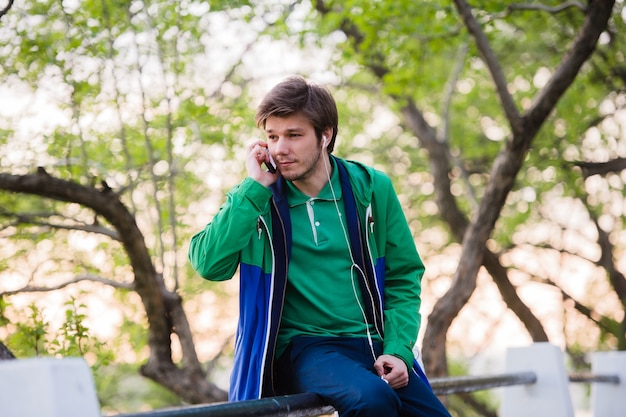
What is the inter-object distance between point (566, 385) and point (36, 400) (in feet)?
11.6

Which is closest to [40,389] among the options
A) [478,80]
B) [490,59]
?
[490,59]

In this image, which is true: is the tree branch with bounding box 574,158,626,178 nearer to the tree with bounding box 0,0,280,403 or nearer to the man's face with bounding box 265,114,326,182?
the tree with bounding box 0,0,280,403

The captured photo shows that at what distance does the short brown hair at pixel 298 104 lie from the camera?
2932mm

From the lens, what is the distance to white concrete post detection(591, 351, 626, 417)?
18.0 feet

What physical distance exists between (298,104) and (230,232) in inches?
23.0

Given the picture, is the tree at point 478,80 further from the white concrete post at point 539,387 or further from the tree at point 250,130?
the white concrete post at point 539,387

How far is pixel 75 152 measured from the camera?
6312mm

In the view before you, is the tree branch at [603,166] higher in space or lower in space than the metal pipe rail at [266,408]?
higher

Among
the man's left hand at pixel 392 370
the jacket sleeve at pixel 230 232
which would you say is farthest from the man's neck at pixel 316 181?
the man's left hand at pixel 392 370

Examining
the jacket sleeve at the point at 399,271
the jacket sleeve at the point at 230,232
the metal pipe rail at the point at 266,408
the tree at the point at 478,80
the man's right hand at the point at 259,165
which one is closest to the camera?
the metal pipe rail at the point at 266,408

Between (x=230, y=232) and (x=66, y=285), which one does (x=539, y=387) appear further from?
(x=66, y=285)

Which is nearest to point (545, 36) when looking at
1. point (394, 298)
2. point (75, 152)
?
point (75, 152)

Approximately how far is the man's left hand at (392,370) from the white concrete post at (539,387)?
210 cm

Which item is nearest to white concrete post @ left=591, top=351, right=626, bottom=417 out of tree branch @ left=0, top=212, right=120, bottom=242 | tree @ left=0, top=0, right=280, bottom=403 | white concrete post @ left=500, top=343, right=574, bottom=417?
white concrete post @ left=500, top=343, right=574, bottom=417
